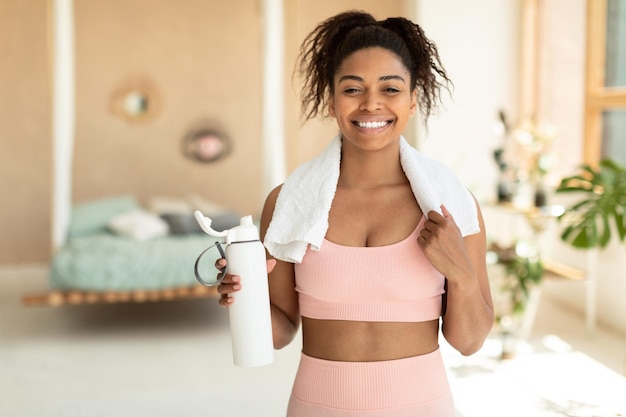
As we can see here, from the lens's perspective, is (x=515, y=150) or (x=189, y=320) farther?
(x=515, y=150)

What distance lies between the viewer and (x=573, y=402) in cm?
338

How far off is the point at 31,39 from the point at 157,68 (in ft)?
3.50

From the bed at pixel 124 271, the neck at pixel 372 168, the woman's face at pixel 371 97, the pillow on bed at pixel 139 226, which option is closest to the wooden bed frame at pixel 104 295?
the bed at pixel 124 271

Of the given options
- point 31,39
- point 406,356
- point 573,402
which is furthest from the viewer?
point 31,39

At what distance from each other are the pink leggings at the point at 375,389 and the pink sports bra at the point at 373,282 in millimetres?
78

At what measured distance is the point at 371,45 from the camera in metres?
1.26

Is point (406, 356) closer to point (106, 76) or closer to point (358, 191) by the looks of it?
point (358, 191)

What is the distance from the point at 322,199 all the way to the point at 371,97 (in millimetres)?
196

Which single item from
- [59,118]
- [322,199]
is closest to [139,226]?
[59,118]

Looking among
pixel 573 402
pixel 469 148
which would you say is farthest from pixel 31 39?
pixel 573 402

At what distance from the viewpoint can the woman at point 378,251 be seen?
Result: 48.9 inches

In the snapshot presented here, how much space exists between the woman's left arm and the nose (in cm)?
19

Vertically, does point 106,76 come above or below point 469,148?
above

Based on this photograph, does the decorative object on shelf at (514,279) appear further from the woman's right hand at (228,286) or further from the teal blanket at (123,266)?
the woman's right hand at (228,286)
